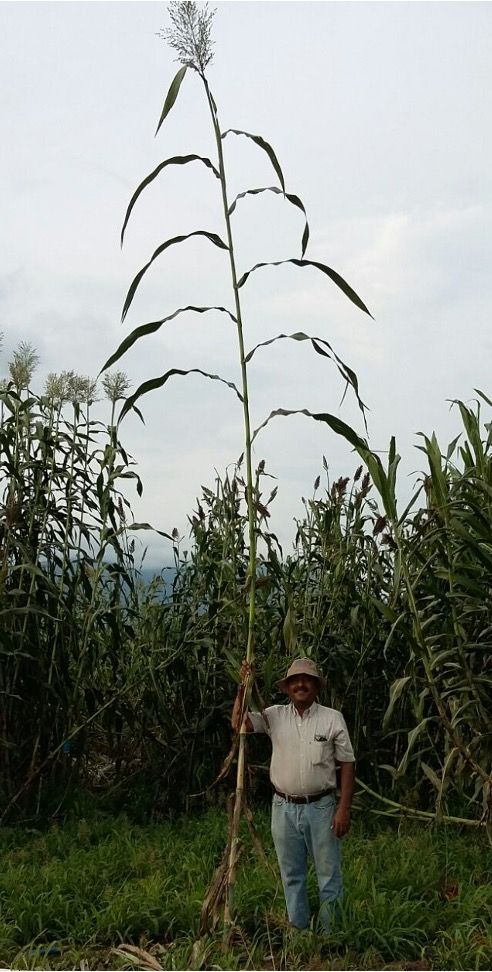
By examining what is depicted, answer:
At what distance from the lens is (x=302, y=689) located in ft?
12.7

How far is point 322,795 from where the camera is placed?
151 inches

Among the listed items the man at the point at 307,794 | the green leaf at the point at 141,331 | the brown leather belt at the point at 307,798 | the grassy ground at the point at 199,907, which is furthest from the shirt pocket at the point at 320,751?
the green leaf at the point at 141,331

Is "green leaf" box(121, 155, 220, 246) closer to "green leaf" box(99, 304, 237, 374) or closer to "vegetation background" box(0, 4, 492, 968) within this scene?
"green leaf" box(99, 304, 237, 374)

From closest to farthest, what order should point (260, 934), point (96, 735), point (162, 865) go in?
point (260, 934) → point (162, 865) → point (96, 735)

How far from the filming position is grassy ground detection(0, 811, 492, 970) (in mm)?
3607

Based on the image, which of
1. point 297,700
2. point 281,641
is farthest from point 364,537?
point 297,700

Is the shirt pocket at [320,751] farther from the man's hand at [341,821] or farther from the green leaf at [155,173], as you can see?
the green leaf at [155,173]

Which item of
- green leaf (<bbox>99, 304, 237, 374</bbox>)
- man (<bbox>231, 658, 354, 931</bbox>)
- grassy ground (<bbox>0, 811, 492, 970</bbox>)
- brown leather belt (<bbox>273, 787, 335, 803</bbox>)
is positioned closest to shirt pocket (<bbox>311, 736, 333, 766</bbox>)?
man (<bbox>231, 658, 354, 931</bbox>)

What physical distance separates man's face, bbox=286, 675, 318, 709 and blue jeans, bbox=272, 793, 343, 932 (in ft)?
1.35

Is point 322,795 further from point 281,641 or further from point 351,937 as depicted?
point 281,641

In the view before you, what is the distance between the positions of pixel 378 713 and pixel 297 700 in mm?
2349

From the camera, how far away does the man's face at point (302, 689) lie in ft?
12.7

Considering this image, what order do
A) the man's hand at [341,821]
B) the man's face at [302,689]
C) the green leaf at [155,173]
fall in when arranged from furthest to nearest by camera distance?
1. the man's face at [302,689]
2. the man's hand at [341,821]
3. the green leaf at [155,173]

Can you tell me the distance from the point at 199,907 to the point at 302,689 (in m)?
1.05
